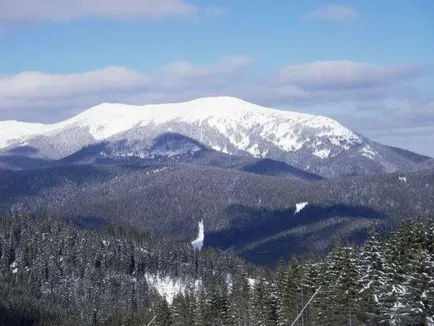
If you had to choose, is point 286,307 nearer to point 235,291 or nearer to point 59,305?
point 235,291

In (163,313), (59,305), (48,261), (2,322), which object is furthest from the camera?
(48,261)

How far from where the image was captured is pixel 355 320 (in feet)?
232

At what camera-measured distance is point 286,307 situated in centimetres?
8681

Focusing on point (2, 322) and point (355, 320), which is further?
point (2, 322)

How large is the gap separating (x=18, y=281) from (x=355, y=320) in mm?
134774

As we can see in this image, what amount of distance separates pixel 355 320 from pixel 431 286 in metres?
13.5

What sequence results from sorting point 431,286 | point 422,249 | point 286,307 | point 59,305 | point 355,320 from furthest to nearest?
point 59,305, point 286,307, point 355,320, point 422,249, point 431,286

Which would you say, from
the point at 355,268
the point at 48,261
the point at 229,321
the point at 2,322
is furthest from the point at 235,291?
the point at 48,261

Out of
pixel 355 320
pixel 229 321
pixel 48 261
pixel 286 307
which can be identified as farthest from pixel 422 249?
pixel 48 261

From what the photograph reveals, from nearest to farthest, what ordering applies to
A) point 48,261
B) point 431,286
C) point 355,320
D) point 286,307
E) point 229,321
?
point 431,286 < point 355,320 < point 286,307 < point 229,321 < point 48,261

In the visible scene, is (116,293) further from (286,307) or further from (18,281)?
(286,307)

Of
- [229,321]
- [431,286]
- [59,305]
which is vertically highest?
[431,286]

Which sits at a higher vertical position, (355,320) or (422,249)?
(422,249)

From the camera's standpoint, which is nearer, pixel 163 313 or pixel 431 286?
pixel 431 286
